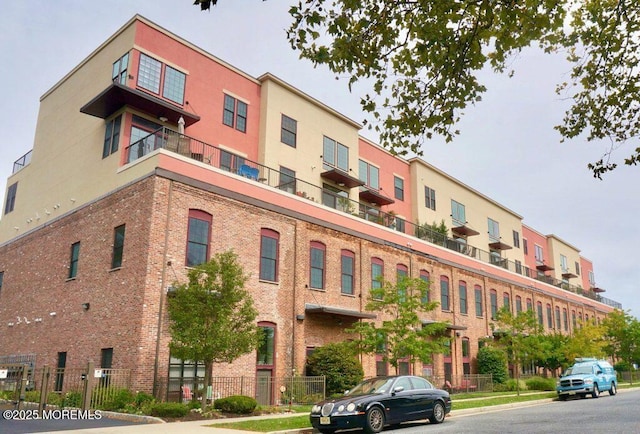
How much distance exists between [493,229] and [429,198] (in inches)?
454

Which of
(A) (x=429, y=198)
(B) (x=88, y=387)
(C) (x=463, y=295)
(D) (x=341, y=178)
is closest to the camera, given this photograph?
(B) (x=88, y=387)

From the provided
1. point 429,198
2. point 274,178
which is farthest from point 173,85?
point 429,198

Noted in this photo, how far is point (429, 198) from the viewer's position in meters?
42.4

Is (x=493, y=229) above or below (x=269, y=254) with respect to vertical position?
above

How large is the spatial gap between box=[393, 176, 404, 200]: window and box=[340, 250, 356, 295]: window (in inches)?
446

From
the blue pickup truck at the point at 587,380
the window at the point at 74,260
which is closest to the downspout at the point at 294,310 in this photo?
the window at the point at 74,260

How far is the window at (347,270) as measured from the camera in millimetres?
28891

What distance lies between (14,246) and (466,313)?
28586 mm

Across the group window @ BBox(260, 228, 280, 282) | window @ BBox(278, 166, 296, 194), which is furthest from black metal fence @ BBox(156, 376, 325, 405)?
window @ BBox(278, 166, 296, 194)

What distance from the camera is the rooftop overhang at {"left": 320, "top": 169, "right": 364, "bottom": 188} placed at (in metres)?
31.4

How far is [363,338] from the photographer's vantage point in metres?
25.6

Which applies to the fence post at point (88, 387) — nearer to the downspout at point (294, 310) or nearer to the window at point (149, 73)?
the downspout at point (294, 310)

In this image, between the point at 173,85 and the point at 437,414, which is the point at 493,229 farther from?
the point at 437,414

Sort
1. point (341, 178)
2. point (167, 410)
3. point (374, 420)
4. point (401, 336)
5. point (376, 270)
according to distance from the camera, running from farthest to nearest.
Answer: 1. point (341, 178)
2. point (376, 270)
3. point (401, 336)
4. point (167, 410)
5. point (374, 420)
